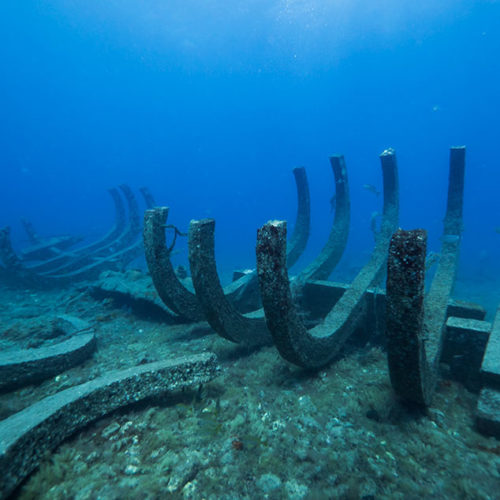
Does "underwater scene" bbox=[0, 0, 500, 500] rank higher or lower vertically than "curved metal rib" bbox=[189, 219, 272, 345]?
lower

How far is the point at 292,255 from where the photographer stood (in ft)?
25.3

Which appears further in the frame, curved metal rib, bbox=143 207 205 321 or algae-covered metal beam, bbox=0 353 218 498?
curved metal rib, bbox=143 207 205 321

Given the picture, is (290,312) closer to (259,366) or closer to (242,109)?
(259,366)

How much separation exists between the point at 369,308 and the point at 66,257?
12389mm

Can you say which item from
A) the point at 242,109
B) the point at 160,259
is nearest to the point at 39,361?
the point at 160,259

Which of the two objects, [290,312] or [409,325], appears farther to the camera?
[290,312]

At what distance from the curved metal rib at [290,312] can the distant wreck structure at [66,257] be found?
9763 millimetres

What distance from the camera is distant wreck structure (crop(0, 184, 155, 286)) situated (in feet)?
32.9

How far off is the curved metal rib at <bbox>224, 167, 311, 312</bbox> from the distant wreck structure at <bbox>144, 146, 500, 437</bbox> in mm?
34

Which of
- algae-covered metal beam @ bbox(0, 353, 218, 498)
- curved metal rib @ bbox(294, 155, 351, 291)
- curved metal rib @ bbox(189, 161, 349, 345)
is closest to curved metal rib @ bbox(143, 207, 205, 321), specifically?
curved metal rib @ bbox(189, 161, 349, 345)

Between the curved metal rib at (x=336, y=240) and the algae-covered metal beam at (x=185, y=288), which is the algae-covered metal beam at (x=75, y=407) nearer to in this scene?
the algae-covered metal beam at (x=185, y=288)

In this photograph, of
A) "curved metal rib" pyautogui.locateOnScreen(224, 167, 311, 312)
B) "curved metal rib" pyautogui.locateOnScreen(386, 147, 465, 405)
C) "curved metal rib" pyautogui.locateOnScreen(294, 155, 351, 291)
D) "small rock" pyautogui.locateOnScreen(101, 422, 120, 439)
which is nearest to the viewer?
"curved metal rib" pyautogui.locateOnScreen(386, 147, 465, 405)

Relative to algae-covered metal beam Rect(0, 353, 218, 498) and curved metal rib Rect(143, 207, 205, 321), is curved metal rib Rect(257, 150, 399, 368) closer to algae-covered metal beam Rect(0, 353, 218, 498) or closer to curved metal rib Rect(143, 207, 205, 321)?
algae-covered metal beam Rect(0, 353, 218, 498)

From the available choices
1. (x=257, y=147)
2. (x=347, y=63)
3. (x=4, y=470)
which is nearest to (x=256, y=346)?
(x=4, y=470)
